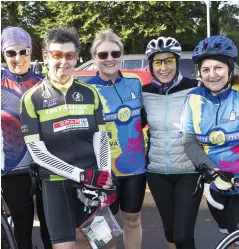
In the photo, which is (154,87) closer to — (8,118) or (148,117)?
(148,117)

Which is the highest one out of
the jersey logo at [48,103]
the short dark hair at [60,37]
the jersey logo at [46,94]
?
the short dark hair at [60,37]

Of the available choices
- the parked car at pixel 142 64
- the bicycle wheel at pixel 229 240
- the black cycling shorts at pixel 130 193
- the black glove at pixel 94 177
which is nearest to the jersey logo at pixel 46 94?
the black glove at pixel 94 177

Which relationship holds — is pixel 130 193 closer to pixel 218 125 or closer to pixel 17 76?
pixel 218 125

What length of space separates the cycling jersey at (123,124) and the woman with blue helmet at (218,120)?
1.77 feet

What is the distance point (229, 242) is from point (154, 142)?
0.97 m

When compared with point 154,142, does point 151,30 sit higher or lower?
higher

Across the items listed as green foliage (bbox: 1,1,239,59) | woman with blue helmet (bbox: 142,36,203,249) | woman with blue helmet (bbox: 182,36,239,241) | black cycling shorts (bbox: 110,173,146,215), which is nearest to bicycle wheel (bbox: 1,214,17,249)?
black cycling shorts (bbox: 110,173,146,215)

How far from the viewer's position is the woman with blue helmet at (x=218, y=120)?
301 cm

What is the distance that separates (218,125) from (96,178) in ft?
3.03

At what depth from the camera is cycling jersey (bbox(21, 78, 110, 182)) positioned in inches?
113

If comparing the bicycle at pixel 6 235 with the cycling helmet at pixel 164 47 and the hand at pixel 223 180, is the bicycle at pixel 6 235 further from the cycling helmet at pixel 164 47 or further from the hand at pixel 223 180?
the cycling helmet at pixel 164 47

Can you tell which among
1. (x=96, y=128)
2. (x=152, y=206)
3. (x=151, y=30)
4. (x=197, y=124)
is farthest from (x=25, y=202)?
(x=151, y=30)

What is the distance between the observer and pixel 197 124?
122 inches

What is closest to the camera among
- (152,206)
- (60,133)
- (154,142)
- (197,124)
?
(60,133)
